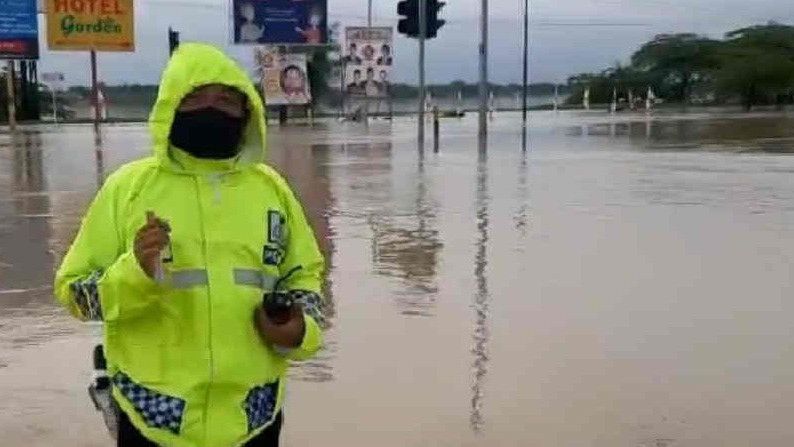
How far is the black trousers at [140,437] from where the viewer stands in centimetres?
285

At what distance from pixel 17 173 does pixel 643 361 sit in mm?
15622

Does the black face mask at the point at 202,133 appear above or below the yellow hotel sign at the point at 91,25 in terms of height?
below

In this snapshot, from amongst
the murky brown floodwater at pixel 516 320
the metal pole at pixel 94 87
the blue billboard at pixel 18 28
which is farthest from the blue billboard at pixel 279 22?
the murky brown floodwater at pixel 516 320

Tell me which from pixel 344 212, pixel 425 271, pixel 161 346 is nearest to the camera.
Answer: pixel 161 346

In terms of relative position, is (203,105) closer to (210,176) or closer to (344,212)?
(210,176)

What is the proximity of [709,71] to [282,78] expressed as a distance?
34217 millimetres

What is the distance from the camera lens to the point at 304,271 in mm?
2908

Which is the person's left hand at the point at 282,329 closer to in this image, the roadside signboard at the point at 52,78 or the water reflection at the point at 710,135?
the water reflection at the point at 710,135

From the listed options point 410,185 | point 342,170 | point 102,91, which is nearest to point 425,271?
point 410,185

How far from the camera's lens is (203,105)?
277 cm

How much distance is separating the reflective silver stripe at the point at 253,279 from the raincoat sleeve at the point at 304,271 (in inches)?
2.4

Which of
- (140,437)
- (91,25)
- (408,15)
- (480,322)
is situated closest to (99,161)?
(408,15)

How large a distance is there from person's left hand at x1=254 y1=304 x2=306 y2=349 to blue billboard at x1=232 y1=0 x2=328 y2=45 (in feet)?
150

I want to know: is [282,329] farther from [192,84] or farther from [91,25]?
[91,25]
